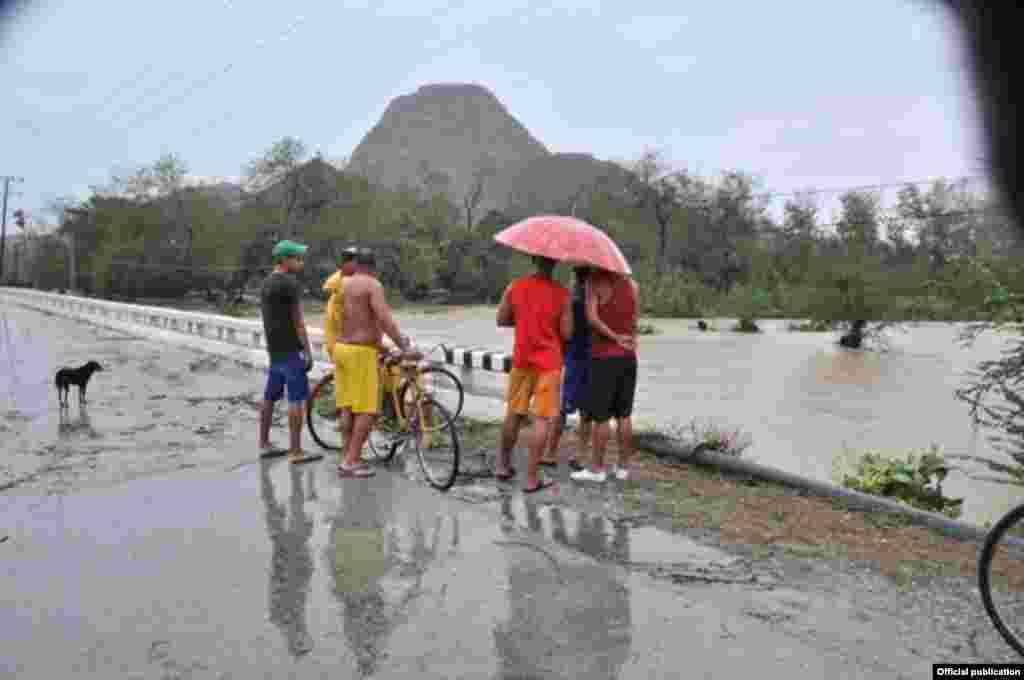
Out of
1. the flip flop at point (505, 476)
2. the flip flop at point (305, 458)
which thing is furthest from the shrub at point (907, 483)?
the flip flop at point (305, 458)

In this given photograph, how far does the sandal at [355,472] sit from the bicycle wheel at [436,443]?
449 millimetres

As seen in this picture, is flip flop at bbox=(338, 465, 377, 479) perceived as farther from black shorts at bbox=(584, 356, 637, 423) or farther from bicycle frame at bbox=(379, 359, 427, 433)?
black shorts at bbox=(584, 356, 637, 423)

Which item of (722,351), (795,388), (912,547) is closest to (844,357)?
(722,351)

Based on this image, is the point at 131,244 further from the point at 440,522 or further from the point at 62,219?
the point at 440,522

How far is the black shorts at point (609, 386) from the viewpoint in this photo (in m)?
6.10

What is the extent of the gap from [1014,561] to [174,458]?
20.8 ft

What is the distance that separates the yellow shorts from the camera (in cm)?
630

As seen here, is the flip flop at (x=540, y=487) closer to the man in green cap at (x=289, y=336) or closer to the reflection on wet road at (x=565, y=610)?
the reflection on wet road at (x=565, y=610)

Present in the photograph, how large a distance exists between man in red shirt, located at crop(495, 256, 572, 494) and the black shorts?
0.30 m

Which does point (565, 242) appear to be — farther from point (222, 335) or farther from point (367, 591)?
point (222, 335)

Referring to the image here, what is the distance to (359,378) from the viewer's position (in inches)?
249

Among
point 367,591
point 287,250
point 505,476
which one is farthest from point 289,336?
point 367,591

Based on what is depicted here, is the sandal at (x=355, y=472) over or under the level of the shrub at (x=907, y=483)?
over

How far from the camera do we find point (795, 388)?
18938mm
